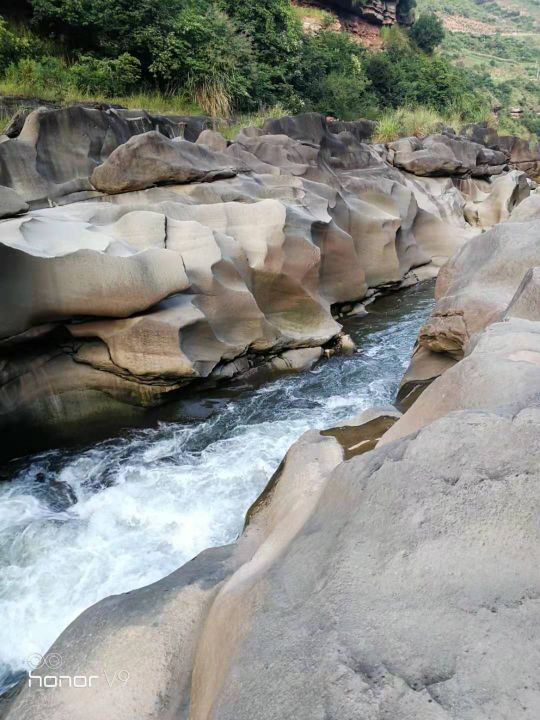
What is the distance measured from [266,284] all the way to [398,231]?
4888 millimetres

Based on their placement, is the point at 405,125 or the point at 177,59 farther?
the point at 405,125

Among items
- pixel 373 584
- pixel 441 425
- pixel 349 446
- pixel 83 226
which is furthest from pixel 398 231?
pixel 373 584

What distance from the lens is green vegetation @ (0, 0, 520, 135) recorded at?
13508mm

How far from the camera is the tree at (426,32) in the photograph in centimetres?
3225

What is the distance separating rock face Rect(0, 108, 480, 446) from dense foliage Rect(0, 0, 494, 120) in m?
3.60

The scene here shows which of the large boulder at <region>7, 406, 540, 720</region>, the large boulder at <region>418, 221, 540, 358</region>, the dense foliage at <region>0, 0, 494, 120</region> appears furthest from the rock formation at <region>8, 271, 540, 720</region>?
the dense foliage at <region>0, 0, 494, 120</region>

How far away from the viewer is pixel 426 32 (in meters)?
32.4

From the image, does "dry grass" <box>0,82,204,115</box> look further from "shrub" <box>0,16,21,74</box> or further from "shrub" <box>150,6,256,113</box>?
"shrub" <box>0,16,21,74</box>

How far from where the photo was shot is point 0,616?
3.92 m

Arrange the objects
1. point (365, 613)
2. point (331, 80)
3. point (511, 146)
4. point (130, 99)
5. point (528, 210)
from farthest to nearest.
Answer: point (511, 146) < point (331, 80) < point (130, 99) < point (528, 210) < point (365, 613)

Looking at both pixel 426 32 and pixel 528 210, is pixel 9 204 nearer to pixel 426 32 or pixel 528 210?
pixel 528 210

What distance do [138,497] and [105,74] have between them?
12250mm

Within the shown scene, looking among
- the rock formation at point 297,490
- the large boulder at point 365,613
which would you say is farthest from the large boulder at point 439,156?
the large boulder at point 365,613

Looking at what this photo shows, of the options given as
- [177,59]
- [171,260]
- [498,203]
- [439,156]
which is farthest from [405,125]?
[171,260]
